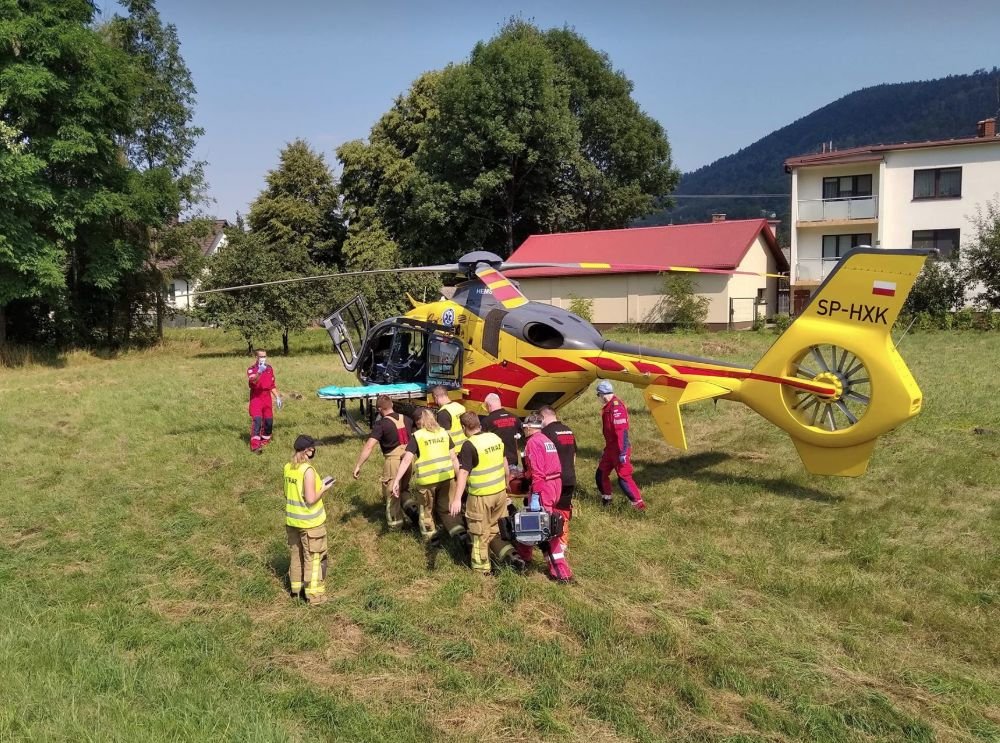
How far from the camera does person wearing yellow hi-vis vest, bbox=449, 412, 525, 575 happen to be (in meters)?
7.26

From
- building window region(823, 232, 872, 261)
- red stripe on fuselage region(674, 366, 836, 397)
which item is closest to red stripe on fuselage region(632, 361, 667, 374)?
red stripe on fuselage region(674, 366, 836, 397)

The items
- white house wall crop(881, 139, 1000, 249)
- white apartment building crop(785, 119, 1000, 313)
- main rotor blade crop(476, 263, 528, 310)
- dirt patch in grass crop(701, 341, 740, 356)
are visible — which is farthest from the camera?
white apartment building crop(785, 119, 1000, 313)

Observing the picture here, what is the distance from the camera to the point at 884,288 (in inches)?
329

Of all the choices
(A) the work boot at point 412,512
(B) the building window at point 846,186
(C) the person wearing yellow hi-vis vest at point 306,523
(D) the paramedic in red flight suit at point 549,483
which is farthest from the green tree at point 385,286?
(B) the building window at point 846,186

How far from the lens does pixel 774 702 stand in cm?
517

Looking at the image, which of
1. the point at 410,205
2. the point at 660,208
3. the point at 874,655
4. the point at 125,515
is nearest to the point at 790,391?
the point at 874,655

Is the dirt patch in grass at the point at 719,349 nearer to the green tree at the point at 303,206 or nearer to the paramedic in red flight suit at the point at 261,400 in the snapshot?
the paramedic in red flight suit at the point at 261,400

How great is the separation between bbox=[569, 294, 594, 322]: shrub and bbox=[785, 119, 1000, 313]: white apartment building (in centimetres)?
1007

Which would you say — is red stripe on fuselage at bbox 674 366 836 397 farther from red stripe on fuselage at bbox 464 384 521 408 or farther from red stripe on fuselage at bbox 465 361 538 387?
red stripe on fuselage at bbox 464 384 521 408

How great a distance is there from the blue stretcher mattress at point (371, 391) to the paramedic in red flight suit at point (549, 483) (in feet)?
17.5

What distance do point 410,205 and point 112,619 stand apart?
39.1m

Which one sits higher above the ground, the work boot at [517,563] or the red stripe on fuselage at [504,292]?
the red stripe on fuselage at [504,292]

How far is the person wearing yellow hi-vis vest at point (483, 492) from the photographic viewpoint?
286 inches

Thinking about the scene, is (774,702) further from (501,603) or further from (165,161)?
(165,161)
